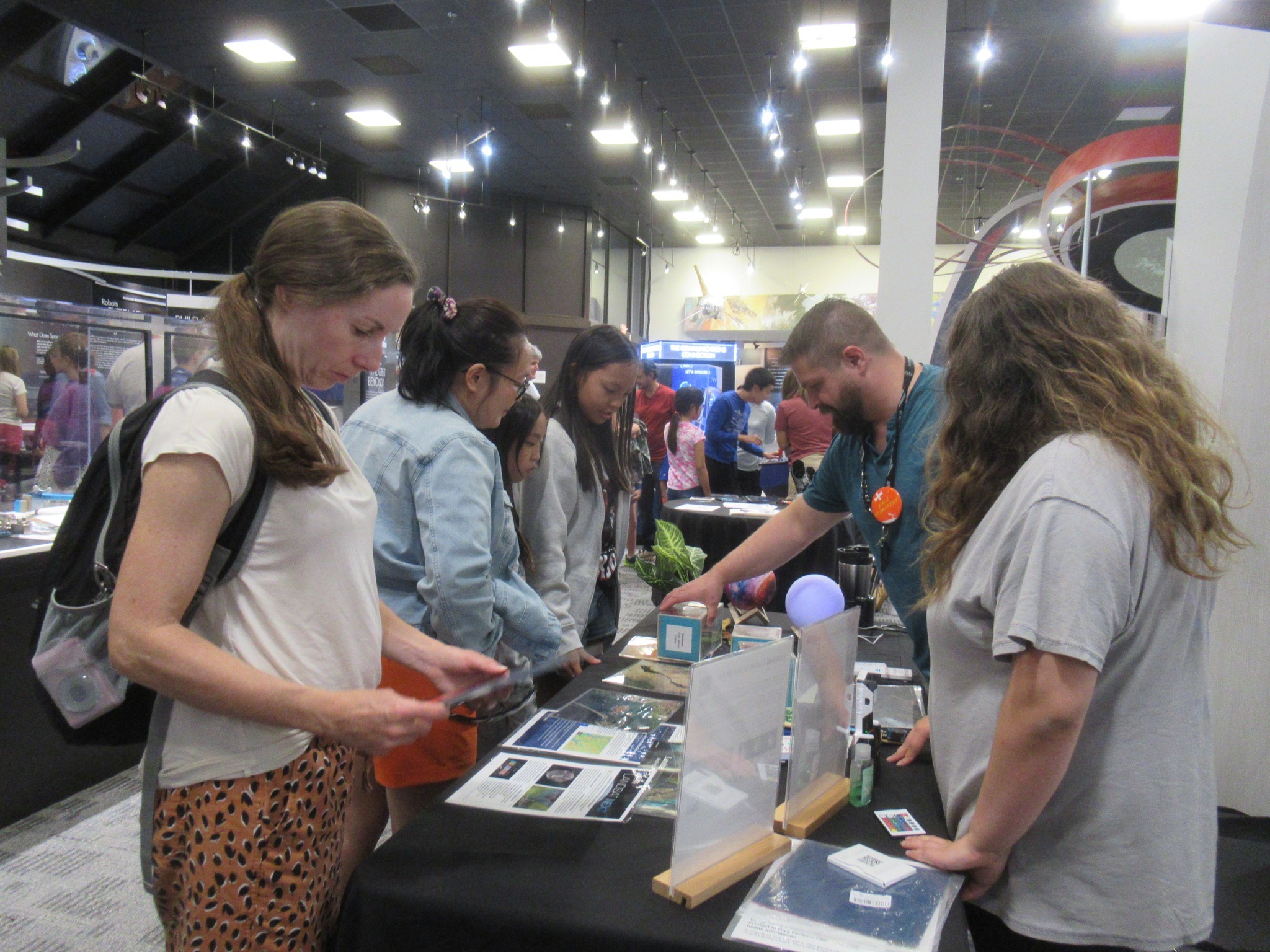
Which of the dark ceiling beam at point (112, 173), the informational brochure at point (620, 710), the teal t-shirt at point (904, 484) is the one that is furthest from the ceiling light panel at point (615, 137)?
the informational brochure at point (620, 710)

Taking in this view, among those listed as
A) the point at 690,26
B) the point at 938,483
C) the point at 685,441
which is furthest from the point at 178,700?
the point at 690,26

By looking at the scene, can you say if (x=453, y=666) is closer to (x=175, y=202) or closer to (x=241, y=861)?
(x=241, y=861)

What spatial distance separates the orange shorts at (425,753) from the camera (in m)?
1.43

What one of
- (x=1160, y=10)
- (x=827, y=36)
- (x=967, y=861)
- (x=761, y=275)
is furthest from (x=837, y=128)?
(x=967, y=861)

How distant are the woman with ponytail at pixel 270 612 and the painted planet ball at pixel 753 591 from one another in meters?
1.24

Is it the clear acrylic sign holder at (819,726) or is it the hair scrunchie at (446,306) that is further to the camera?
the hair scrunchie at (446,306)

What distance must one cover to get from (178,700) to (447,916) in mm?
401

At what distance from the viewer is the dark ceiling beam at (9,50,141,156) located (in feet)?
24.7

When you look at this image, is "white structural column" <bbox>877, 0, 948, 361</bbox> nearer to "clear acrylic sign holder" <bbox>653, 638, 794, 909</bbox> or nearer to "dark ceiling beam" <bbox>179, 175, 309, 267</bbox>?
"clear acrylic sign holder" <bbox>653, 638, 794, 909</bbox>

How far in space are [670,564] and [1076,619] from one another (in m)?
1.29

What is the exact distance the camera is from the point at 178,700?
3.08 feet

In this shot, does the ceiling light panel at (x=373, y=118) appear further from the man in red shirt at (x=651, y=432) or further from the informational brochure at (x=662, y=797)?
the informational brochure at (x=662, y=797)

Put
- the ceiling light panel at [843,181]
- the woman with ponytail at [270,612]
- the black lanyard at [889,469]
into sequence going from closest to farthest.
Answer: the woman with ponytail at [270,612], the black lanyard at [889,469], the ceiling light panel at [843,181]

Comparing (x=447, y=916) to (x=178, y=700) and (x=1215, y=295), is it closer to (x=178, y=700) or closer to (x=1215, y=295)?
(x=178, y=700)
